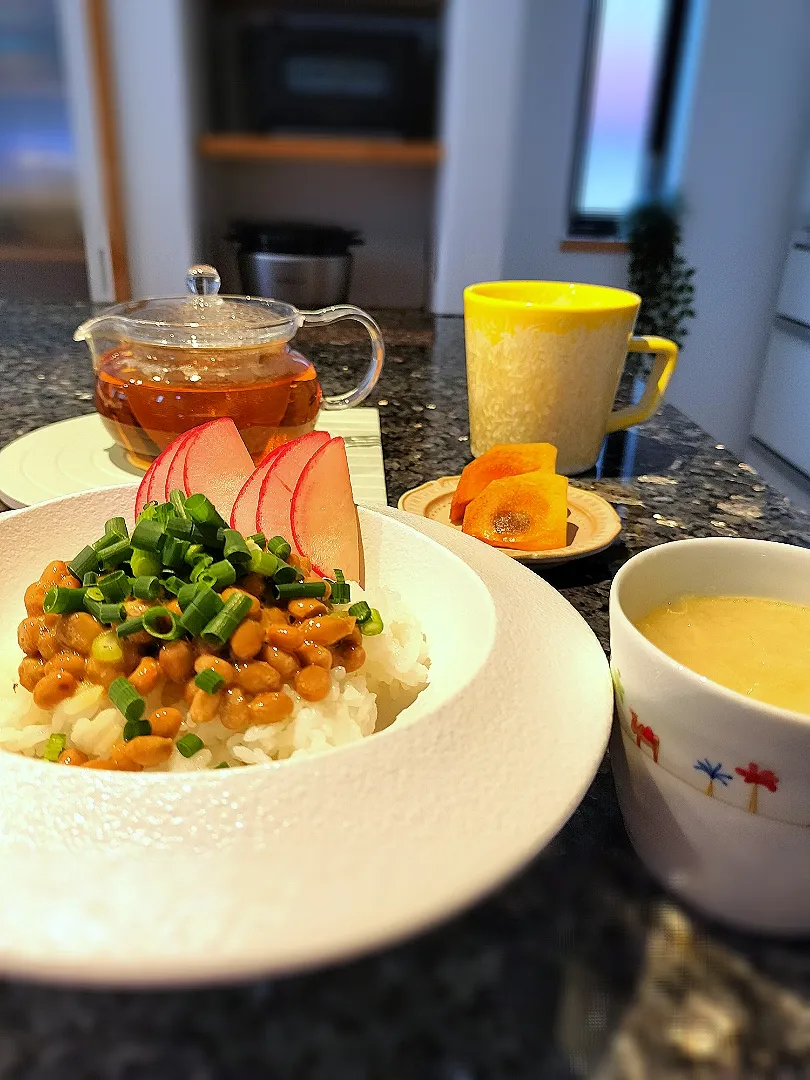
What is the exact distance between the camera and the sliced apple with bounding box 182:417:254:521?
0.76 m

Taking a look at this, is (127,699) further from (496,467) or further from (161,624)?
(496,467)

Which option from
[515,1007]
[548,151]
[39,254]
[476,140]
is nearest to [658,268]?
[548,151]

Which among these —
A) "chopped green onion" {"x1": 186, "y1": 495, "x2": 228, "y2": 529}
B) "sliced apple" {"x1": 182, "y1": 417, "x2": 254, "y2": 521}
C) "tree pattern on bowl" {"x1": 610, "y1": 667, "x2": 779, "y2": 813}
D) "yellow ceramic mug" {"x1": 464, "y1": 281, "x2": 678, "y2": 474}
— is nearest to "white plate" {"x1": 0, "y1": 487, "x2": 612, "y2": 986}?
"tree pattern on bowl" {"x1": 610, "y1": 667, "x2": 779, "y2": 813}

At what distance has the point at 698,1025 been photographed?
42 cm

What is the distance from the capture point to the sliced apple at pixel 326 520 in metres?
0.72

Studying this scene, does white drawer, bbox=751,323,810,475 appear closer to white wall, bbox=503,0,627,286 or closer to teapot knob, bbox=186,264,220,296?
white wall, bbox=503,0,627,286

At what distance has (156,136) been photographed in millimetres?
3035

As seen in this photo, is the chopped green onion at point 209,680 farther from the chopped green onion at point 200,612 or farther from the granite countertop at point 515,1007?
the granite countertop at point 515,1007

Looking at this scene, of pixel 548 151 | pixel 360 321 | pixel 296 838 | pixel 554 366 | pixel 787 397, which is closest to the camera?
pixel 296 838

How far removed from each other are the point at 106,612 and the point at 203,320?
556 mm

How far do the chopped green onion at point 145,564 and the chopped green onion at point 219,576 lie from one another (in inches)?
1.9

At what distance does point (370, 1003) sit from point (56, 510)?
0.50 m

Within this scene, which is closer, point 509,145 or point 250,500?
point 250,500

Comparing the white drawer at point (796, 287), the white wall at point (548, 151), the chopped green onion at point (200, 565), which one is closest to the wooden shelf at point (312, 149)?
the white wall at point (548, 151)
